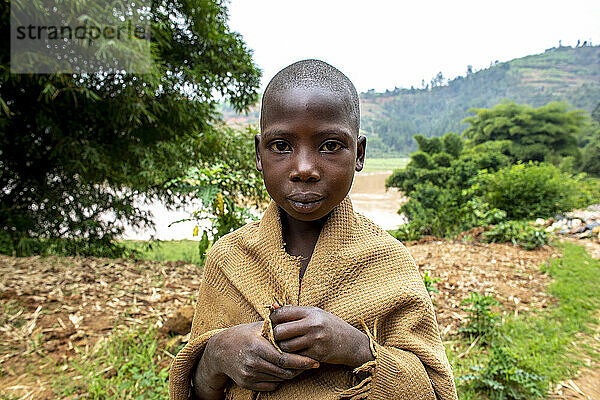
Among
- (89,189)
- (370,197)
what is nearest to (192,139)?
(89,189)

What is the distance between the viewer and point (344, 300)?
3.51ft

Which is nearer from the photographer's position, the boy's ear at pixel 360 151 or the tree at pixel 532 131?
the boy's ear at pixel 360 151

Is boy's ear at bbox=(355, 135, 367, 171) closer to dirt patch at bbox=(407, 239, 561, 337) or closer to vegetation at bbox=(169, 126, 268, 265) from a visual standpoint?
vegetation at bbox=(169, 126, 268, 265)

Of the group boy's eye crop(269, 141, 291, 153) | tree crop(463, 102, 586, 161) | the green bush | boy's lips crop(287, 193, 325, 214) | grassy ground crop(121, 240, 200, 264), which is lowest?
grassy ground crop(121, 240, 200, 264)

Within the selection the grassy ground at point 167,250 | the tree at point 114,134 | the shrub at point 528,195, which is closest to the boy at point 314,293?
the tree at point 114,134

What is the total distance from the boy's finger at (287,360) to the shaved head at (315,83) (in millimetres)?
562

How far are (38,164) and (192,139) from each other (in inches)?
83.1

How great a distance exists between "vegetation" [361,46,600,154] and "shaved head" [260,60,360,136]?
32216 mm

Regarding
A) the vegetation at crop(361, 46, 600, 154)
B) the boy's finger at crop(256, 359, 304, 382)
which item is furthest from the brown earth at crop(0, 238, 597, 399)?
the vegetation at crop(361, 46, 600, 154)

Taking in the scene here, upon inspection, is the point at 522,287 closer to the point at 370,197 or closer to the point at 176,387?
the point at 176,387

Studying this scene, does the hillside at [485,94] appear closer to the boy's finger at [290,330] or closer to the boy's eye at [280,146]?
the boy's eye at [280,146]

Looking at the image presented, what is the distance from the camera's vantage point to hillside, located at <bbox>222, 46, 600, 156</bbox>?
43.7 metres

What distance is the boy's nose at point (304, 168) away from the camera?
977mm

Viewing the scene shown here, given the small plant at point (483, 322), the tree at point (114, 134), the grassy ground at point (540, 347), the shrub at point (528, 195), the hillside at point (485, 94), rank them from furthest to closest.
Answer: the hillside at point (485, 94)
the shrub at point (528, 195)
the tree at point (114, 134)
the small plant at point (483, 322)
the grassy ground at point (540, 347)
